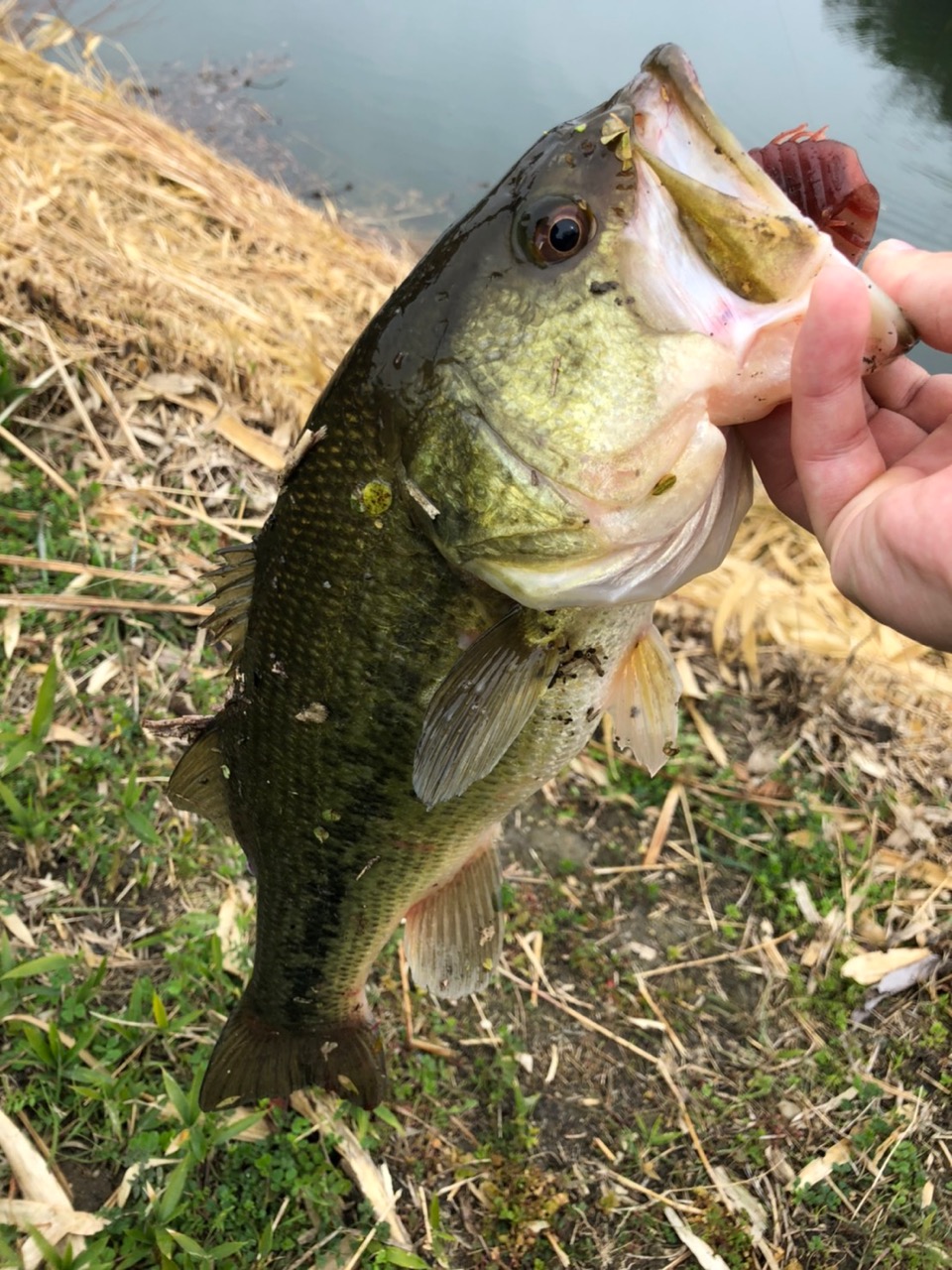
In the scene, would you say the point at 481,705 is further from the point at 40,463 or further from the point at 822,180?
the point at 40,463

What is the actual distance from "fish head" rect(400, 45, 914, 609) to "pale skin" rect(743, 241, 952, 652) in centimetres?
8

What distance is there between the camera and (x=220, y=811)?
6.91 feet

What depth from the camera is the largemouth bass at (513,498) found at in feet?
4.49

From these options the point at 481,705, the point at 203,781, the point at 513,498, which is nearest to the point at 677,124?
the point at 513,498

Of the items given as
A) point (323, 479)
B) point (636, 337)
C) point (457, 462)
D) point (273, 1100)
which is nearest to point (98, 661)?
point (273, 1100)

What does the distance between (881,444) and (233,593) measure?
133 cm

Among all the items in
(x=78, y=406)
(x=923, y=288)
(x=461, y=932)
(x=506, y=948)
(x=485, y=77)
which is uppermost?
(x=923, y=288)

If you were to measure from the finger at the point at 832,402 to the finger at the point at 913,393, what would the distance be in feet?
0.54

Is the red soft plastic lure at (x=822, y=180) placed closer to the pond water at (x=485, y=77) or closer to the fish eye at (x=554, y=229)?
the fish eye at (x=554, y=229)

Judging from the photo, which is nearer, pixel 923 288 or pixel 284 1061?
pixel 923 288

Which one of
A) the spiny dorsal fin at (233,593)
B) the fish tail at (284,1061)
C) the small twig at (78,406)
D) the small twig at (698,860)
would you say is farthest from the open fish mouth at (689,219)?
the small twig at (78,406)

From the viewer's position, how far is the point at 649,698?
1.91 meters

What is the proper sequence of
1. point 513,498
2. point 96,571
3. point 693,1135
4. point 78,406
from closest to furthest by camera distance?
point 513,498 < point 693,1135 < point 96,571 < point 78,406

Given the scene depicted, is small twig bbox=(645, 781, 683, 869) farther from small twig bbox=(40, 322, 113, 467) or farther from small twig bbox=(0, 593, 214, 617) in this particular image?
small twig bbox=(40, 322, 113, 467)
